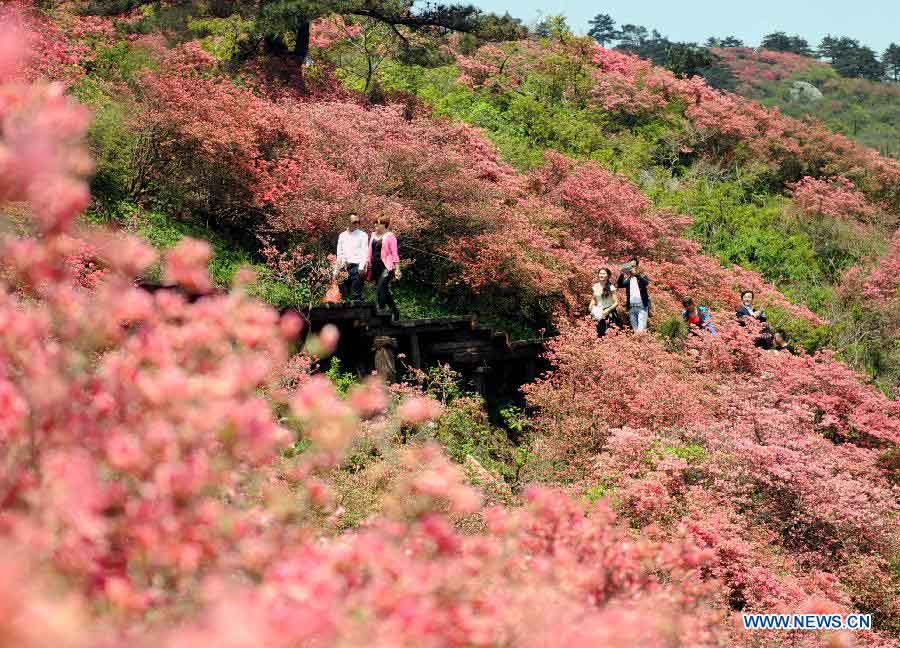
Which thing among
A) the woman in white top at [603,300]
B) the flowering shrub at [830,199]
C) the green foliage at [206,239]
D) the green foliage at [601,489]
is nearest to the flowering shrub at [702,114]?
the flowering shrub at [830,199]

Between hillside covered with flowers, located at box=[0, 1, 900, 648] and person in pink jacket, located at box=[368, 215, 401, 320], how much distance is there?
0.70 metres

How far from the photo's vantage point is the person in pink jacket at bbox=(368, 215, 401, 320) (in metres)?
10.6

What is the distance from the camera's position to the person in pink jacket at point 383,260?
34.8 feet

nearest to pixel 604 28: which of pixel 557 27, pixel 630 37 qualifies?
pixel 630 37

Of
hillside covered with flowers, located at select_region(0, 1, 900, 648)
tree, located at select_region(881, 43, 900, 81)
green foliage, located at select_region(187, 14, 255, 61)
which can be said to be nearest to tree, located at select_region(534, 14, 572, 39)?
hillside covered with flowers, located at select_region(0, 1, 900, 648)


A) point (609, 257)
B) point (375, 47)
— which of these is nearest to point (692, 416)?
point (609, 257)

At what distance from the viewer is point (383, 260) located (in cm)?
1066

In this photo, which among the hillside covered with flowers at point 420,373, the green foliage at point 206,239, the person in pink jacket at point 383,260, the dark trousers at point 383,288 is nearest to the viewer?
the hillside covered with flowers at point 420,373

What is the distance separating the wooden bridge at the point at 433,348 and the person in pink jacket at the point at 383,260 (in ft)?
1.05

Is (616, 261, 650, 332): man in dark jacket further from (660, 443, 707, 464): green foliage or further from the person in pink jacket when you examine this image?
the person in pink jacket

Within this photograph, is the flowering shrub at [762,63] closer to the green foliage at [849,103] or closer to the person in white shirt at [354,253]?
the green foliage at [849,103]

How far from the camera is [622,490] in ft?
27.1

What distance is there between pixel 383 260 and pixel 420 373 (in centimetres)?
149

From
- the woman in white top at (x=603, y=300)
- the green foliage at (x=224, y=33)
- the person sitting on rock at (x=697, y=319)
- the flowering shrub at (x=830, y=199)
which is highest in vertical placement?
the green foliage at (x=224, y=33)
